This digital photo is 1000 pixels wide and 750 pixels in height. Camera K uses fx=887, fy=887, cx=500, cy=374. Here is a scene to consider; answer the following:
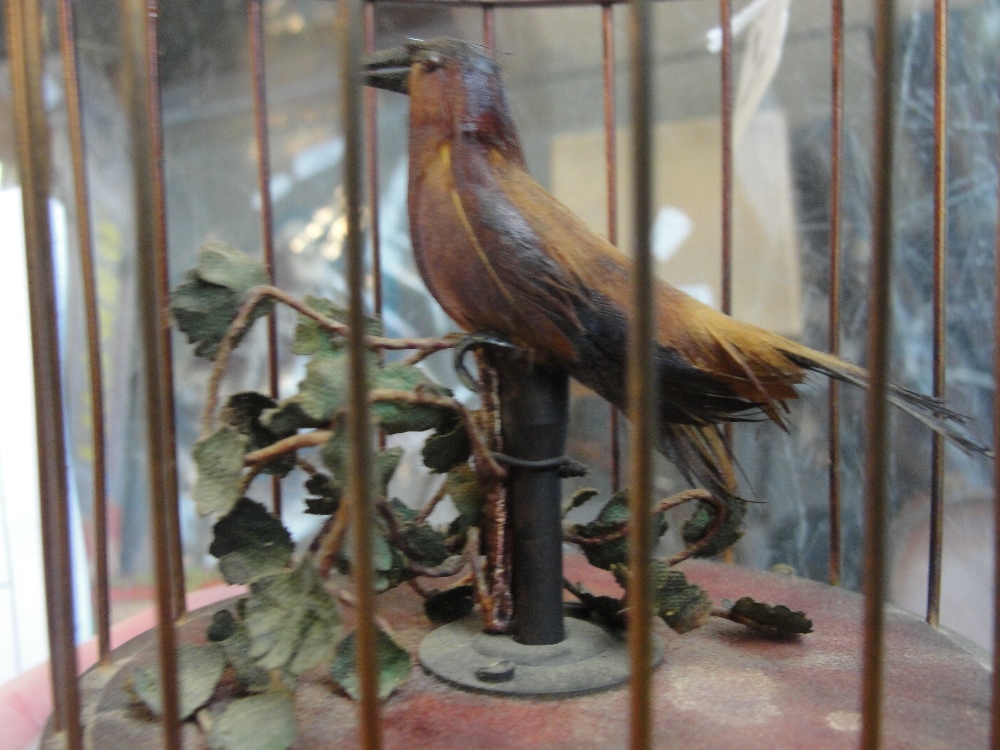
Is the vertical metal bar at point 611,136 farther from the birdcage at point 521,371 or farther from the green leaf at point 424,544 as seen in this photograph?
the green leaf at point 424,544

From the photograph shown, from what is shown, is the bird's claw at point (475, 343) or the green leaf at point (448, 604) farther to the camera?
the green leaf at point (448, 604)

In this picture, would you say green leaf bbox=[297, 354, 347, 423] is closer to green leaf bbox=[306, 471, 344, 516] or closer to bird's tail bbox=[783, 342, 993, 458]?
green leaf bbox=[306, 471, 344, 516]

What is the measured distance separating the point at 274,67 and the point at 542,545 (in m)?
1.02

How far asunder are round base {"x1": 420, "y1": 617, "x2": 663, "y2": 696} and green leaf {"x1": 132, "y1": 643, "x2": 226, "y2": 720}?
0.15 m

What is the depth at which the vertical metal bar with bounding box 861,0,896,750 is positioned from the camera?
15.2 inches

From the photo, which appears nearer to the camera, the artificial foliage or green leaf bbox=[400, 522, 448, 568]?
the artificial foliage

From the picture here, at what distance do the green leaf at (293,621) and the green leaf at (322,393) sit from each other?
0.09 m

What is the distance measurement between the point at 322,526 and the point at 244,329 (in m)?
0.15

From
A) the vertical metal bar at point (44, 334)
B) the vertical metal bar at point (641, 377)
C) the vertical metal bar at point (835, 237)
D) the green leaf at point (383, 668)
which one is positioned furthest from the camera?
the vertical metal bar at point (835, 237)

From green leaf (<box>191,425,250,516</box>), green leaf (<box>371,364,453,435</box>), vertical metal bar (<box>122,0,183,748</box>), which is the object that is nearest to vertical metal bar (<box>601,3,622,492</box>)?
green leaf (<box>371,364,453,435</box>)

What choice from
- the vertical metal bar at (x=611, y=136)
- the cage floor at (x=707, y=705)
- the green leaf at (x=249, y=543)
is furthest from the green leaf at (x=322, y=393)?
the vertical metal bar at (x=611, y=136)

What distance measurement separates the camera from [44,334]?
52 centimetres

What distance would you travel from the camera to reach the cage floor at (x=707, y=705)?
A: 554 mm

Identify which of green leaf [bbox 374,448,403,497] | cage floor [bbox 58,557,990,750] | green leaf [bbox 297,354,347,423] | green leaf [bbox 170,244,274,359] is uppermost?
green leaf [bbox 170,244,274,359]
